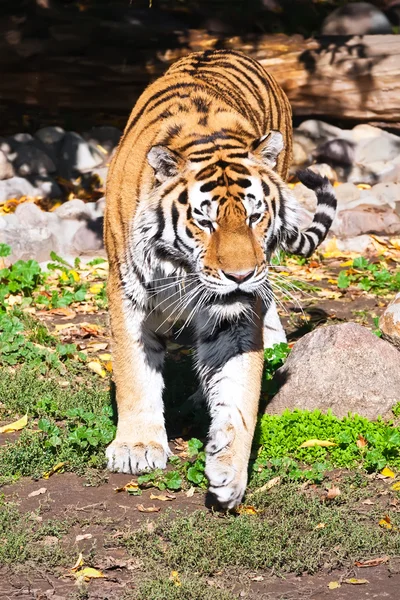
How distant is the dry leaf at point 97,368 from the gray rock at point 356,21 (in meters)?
6.28

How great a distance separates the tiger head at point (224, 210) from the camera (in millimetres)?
4074

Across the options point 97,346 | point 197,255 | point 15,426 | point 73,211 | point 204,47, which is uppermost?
point 197,255

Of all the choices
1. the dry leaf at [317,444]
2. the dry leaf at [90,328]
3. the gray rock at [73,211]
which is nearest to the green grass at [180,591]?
the dry leaf at [317,444]

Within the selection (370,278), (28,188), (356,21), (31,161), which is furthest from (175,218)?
(356,21)

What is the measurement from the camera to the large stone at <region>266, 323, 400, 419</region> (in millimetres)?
5035

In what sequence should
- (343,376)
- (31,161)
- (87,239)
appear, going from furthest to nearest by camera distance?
(31,161) < (87,239) < (343,376)

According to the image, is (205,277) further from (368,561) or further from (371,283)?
(371,283)

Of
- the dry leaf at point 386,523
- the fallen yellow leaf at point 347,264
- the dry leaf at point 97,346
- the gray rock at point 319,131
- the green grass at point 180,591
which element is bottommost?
the fallen yellow leaf at point 347,264

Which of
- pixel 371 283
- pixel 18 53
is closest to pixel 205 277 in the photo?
pixel 371 283

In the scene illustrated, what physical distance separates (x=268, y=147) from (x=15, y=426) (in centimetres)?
195

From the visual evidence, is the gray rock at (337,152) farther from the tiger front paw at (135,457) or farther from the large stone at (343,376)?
the tiger front paw at (135,457)

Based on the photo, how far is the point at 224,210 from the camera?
4.14 metres

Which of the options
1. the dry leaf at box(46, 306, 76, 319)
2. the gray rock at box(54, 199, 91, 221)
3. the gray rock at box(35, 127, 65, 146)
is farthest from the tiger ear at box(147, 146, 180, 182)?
the gray rock at box(35, 127, 65, 146)

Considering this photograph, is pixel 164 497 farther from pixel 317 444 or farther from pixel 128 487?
pixel 317 444
